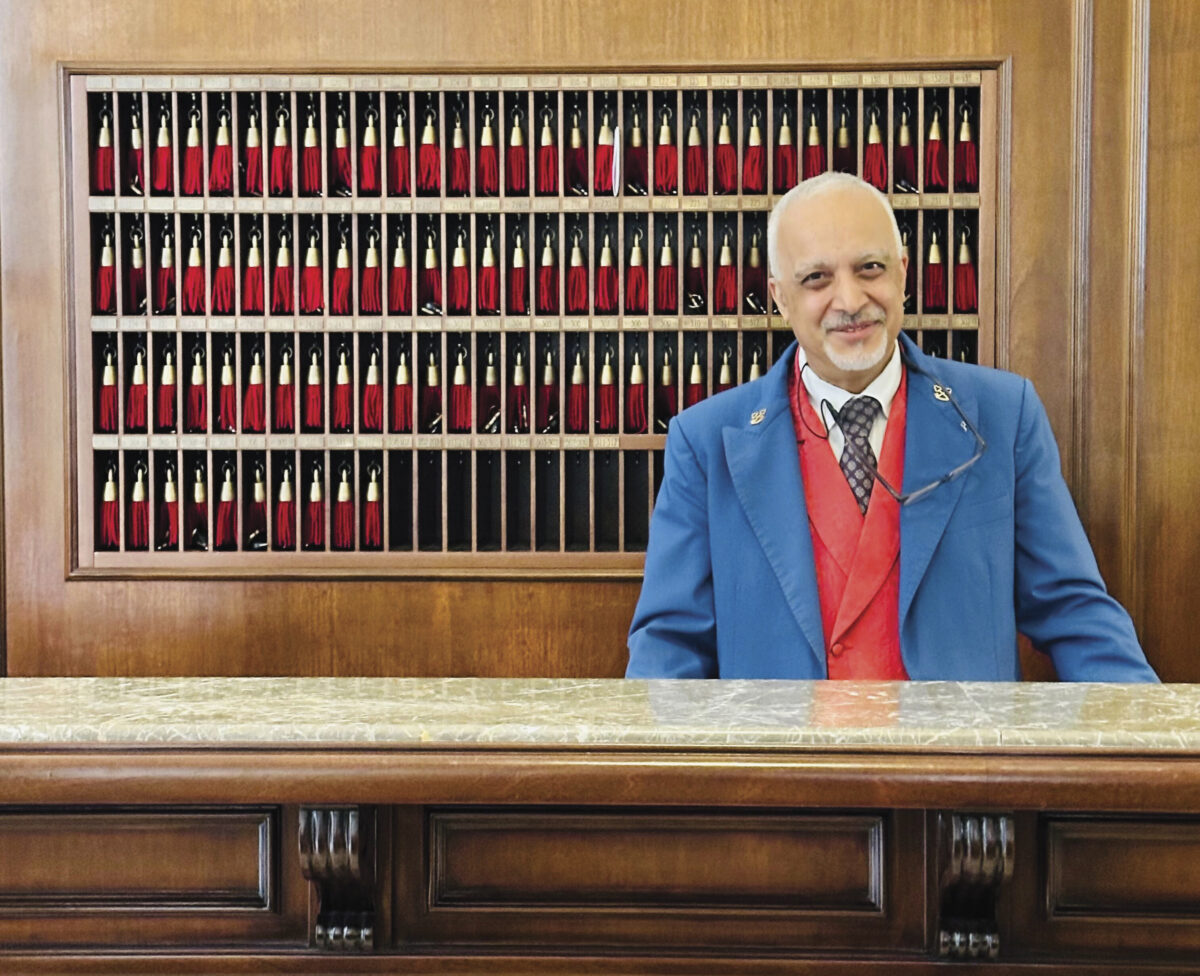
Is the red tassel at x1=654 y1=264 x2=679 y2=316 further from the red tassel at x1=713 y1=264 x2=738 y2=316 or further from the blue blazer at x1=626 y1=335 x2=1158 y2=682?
the blue blazer at x1=626 y1=335 x2=1158 y2=682

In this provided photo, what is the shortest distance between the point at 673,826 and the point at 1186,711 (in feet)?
1.72

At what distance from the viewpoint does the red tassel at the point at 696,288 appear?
311 cm

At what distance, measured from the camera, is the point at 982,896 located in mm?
1162

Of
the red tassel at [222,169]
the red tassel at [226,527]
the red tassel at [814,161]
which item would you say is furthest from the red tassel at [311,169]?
the red tassel at [814,161]

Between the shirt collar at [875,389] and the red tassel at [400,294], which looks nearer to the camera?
the shirt collar at [875,389]

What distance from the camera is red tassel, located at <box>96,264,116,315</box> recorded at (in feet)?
10.2

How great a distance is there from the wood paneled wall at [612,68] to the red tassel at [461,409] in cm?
40

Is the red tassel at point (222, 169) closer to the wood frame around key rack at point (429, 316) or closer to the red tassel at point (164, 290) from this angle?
the wood frame around key rack at point (429, 316)

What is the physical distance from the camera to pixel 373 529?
3141mm

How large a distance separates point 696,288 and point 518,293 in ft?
1.47

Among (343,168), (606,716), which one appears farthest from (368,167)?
(606,716)

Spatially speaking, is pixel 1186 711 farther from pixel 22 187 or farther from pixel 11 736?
pixel 22 187

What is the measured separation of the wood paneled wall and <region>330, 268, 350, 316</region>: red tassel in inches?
19.6

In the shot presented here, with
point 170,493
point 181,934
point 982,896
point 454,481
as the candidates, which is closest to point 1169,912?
point 982,896
